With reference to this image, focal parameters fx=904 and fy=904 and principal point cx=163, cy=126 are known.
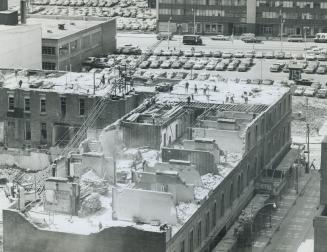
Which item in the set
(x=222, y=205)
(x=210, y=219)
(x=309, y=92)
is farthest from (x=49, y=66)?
(x=210, y=219)

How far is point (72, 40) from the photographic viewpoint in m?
127

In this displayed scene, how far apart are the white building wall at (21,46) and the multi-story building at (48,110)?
18345 mm

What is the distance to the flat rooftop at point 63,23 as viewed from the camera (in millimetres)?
124963

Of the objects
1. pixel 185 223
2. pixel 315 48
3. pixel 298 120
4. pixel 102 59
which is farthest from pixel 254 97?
pixel 315 48

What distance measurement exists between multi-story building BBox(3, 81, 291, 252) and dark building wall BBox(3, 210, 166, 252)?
63mm

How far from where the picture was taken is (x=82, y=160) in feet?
223

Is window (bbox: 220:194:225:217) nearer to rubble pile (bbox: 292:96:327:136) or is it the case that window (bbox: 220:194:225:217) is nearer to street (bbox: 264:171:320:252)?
street (bbox: 264:171:320:252)

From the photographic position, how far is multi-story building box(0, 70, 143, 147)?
290 feet

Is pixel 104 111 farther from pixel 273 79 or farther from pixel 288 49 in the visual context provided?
pixel 288 49

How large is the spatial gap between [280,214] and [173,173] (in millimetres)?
16331

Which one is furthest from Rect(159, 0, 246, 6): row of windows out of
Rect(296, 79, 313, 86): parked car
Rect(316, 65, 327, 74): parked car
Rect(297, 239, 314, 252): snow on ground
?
Rect(297, 239, 314, 252): snow on ground

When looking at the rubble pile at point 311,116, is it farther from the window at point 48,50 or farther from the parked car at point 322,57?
the window at point 48,50

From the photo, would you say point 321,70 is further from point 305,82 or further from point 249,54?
point 249,54

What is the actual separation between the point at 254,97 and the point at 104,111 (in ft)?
48.5
